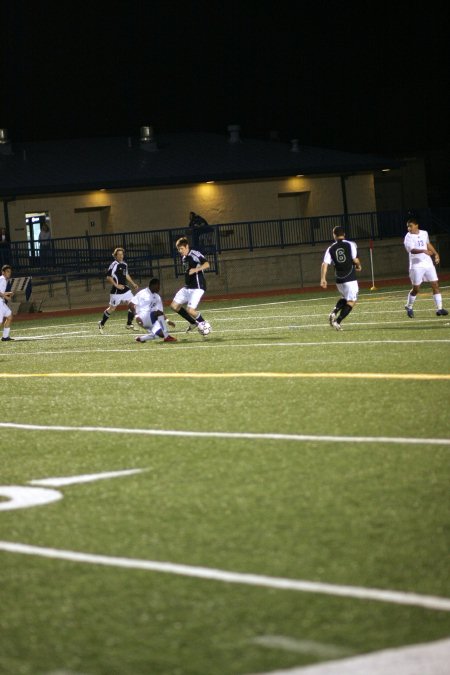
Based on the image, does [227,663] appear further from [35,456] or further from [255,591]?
[35,456]

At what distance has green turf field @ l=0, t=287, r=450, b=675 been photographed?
203 inches

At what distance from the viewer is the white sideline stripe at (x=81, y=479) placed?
8.79 metres

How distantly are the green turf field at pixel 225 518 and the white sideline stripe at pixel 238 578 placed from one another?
2cm

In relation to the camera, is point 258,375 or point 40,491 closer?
point 40,491

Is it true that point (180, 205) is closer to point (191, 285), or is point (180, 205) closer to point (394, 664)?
point (191, 285)

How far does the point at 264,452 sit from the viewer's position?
9438 millimetres

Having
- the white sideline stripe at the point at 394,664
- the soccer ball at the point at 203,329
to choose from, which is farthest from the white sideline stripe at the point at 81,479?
the soccer ball at the point at 203,329

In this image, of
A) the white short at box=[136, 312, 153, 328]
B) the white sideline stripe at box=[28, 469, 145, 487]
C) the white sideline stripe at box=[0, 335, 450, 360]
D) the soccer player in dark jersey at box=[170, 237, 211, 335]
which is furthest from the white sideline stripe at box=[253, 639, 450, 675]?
the soccer player in dark jersey at box=[170, 237, 211, 335]

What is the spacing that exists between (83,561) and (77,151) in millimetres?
45313

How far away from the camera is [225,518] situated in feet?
24.0

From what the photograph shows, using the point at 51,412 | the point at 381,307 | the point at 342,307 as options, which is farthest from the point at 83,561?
the point at 381,307

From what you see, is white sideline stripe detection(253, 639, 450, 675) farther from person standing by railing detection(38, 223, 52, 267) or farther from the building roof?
the building roof

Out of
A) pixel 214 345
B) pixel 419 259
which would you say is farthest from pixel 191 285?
pixel 419 259

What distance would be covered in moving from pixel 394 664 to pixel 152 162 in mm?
44982
